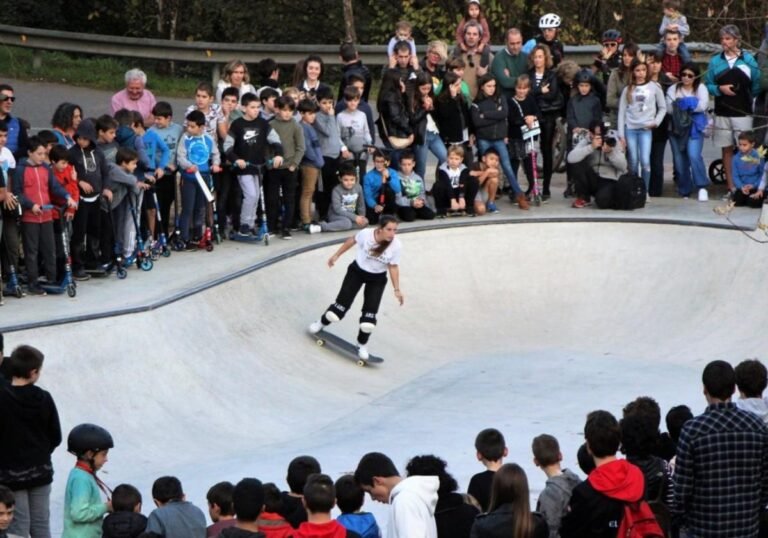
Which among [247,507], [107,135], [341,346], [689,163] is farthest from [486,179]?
[247,507]

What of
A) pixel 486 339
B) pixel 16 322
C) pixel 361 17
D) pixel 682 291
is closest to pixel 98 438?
pixel 16 322

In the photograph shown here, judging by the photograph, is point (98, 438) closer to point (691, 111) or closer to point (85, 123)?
point (85, 123)

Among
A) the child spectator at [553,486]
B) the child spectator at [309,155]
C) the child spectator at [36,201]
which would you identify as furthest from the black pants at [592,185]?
the child spectator at [553,486]

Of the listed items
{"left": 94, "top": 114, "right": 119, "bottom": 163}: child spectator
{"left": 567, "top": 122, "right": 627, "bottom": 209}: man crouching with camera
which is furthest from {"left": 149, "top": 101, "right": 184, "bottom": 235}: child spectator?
{"left": 567, "top": 122, "right": 627, "bottom": 209}: man crouching with camera

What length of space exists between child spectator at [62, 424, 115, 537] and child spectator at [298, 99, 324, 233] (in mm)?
7845

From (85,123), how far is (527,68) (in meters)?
6.33

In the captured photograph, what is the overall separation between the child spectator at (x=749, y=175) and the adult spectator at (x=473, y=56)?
319 centimetres

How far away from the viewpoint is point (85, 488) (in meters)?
7.65

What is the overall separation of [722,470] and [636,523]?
648 mm

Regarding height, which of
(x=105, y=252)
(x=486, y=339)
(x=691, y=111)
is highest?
(x=691, y=111)

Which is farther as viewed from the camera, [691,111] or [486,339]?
[691,111]

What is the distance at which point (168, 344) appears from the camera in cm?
1230

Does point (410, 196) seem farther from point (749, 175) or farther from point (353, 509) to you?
point (353, 509)

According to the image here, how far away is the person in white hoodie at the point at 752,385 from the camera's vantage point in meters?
7.70
